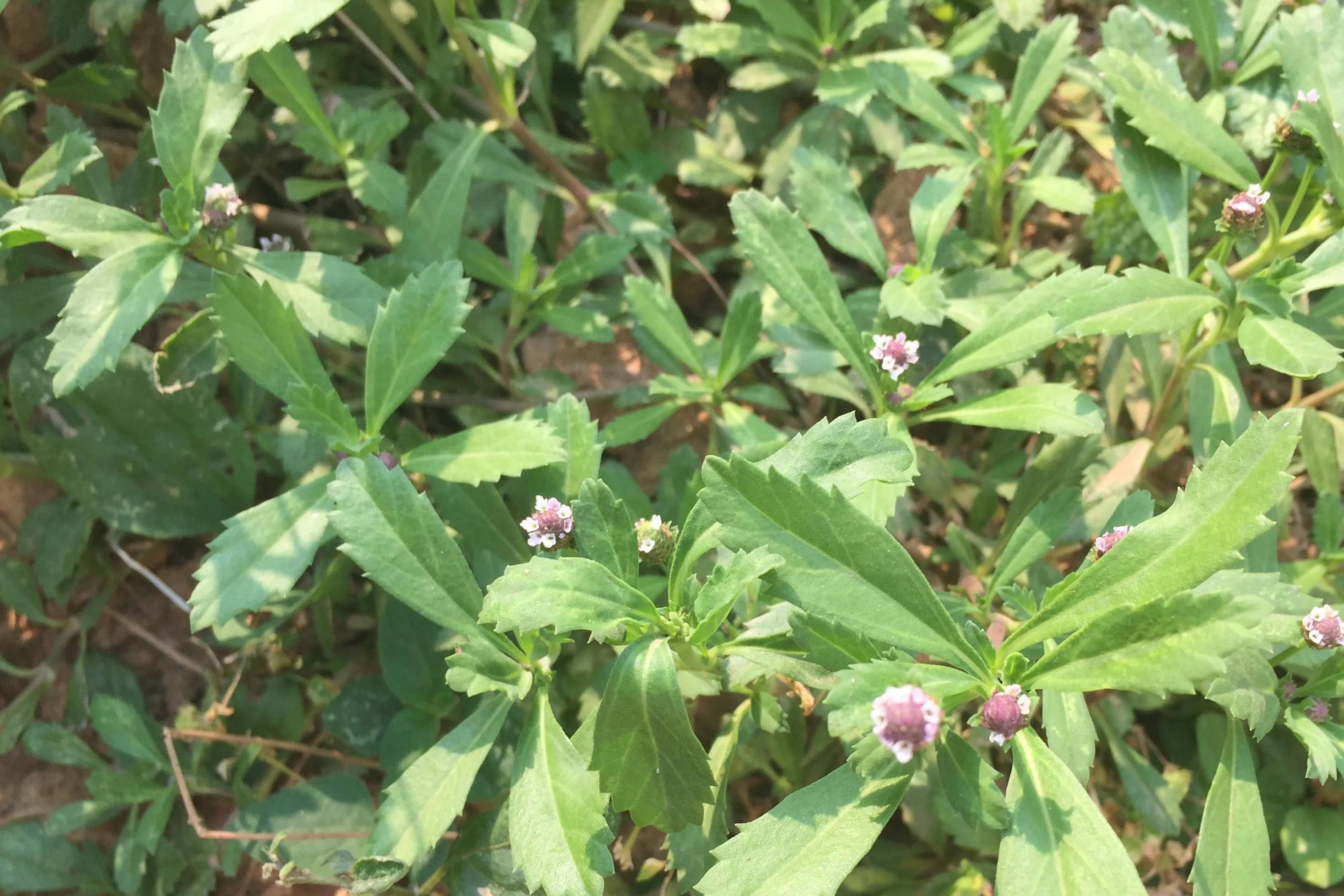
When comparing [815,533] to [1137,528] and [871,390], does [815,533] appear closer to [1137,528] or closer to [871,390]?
[1137,528]

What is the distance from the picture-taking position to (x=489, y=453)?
1832mm

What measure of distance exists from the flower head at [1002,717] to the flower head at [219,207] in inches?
70.2

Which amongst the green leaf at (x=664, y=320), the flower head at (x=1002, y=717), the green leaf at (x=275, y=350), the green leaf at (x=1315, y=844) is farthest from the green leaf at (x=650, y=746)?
the green leaf at (x=1315, y=844)

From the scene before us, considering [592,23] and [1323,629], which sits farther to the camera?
[592,23]

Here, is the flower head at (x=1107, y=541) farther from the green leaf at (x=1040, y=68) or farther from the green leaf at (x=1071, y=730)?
the green leaf at (x=1040, y=68)

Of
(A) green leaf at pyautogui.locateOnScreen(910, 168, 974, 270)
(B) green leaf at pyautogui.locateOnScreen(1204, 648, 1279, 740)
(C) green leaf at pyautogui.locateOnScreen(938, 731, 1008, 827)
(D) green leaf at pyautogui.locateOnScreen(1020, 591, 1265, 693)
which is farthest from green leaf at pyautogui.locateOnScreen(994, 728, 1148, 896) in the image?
(A) green leaf at pyautogui.locateOnScreen(910, 168, 974, 270)

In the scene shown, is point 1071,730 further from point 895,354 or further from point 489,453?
point 489,453

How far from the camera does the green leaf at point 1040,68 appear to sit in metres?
2.29

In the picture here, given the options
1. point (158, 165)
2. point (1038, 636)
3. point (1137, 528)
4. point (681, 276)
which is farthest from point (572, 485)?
point (158, 165)

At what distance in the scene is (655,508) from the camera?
7.50 ft

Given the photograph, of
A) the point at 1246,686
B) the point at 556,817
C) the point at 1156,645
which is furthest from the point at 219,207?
the point at 1246,686

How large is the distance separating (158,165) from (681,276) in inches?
58.2

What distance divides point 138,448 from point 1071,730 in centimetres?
234

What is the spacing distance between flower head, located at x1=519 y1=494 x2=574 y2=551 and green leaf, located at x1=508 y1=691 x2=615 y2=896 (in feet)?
0.95
